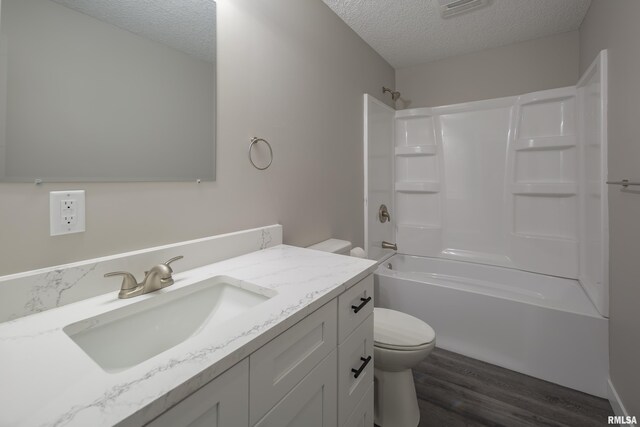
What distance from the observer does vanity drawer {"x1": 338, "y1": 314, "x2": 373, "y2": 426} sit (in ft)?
3.19

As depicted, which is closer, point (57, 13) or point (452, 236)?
point (57, 13)

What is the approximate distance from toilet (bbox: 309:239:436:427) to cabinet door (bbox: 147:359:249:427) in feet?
3.16

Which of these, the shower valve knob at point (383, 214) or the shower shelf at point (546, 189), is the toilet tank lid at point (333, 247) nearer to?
the shower valve knob at point (383, 214)

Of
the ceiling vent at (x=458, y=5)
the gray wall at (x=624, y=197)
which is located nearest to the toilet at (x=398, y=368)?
the gray wall at (x=624, y=197)

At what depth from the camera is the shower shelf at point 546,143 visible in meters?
2.23

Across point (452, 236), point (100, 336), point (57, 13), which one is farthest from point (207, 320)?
point (452, 236)

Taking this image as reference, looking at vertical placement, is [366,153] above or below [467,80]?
below

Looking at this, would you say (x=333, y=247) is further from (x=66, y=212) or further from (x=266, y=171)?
(x=66, y=212)

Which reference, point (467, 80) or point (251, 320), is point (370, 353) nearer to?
point (251, 320)

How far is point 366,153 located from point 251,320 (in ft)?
6.48

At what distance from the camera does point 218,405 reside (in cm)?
56

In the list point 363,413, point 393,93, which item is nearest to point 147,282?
point 363,413

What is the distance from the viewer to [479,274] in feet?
8.56

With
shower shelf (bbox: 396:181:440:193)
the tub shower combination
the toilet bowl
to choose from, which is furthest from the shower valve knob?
the toilet bowl
